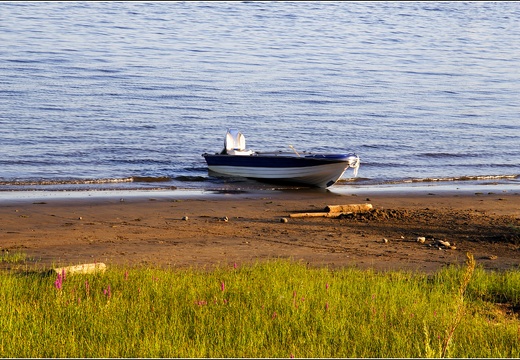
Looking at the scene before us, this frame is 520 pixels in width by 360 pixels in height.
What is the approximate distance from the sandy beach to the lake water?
3.93 meters

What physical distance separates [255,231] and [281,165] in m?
6.80

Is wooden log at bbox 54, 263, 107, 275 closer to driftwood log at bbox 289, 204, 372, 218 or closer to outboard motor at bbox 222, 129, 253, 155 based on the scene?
driftwood log at bbox 289, 204, 372, 218

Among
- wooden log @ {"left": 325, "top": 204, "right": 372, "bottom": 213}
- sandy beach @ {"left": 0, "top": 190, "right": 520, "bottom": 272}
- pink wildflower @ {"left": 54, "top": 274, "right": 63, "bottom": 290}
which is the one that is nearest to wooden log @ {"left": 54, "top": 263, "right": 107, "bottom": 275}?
pink wildflower @ {"left": 54, "top": 274, "right": 63, "bottom": 290}

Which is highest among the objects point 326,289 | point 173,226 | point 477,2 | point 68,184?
point 326,289

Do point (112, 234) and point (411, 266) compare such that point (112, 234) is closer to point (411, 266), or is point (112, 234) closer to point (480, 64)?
point (411, 266)

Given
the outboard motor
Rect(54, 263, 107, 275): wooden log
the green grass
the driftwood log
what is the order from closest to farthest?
the green grass < Rect(54, 263, 107, 275): wooden log < the driftwood log < the outboard motor

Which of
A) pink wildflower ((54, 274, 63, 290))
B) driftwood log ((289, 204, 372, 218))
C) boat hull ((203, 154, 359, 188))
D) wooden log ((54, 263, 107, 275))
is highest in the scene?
pink wildflower ((54, 274, 63, 290))

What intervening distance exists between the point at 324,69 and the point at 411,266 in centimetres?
3863

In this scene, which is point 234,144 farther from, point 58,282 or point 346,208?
point 58,282

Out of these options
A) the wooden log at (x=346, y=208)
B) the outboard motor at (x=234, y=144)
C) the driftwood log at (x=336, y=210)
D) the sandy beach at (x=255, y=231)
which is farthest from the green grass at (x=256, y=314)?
the outboard motor at (x=234, y=144)

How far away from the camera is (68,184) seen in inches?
961

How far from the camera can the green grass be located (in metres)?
8.27

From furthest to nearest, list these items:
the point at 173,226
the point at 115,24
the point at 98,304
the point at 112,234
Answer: the point at 115,24 → the point at 173,226 → the point at 112,234 → the point at 98,304

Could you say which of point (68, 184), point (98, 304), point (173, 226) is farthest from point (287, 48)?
point (98, 304)
